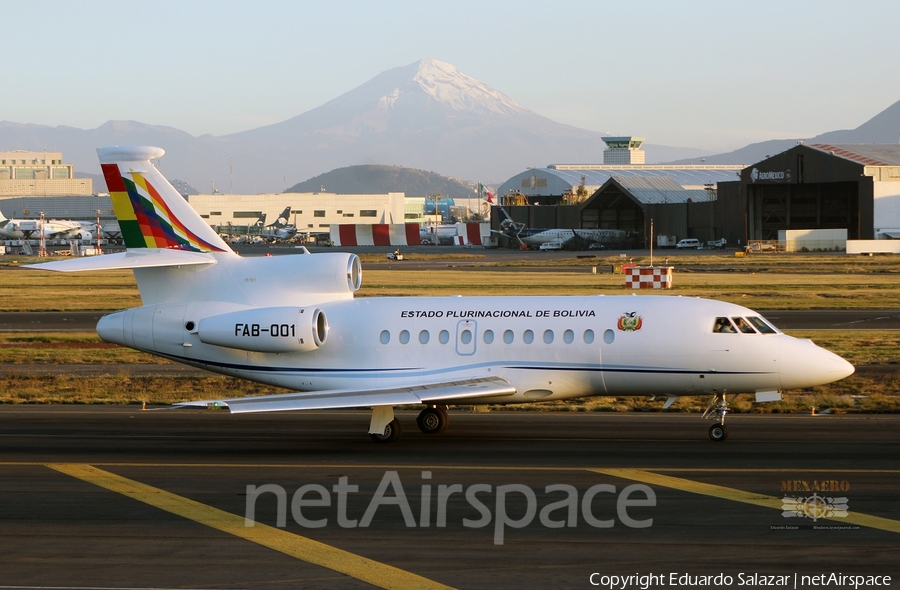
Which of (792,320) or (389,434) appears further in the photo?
(792,320)

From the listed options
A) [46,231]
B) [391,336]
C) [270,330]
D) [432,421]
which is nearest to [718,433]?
[432,421]

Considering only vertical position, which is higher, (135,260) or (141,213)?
(141,213)

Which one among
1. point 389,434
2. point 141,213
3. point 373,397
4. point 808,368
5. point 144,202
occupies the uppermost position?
point 144,202

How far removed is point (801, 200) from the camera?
411 feet

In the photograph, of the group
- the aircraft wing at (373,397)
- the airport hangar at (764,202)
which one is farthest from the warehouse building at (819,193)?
the aircraft wing at (373,397)

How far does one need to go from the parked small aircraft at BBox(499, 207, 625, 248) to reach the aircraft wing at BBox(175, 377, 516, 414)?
11106 cm

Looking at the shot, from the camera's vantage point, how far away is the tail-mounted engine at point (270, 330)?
74.4 feet

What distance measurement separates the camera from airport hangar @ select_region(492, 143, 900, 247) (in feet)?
353

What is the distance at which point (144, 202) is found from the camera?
23.9 meters

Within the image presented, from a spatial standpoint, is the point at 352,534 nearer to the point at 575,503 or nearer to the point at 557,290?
the point at 575,503

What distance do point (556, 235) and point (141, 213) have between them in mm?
110794

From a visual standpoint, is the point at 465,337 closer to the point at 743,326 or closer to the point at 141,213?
the point at 743,326

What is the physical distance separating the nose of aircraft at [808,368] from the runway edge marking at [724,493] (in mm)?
4498

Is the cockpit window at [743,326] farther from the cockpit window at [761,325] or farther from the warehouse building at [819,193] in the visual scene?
the warehouse building at [819,193]
